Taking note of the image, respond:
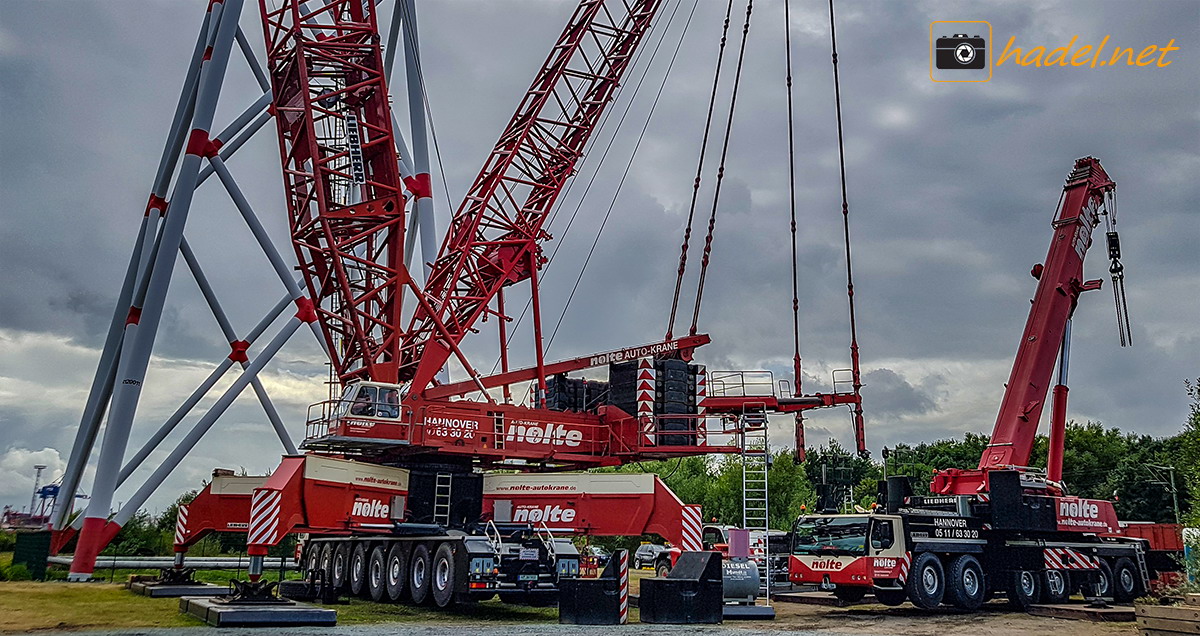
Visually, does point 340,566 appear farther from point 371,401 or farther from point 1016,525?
point 1016,525

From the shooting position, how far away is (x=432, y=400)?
72.4ft

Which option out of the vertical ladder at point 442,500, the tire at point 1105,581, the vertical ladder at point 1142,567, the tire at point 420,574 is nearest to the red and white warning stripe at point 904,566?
the tire at point 1105,581

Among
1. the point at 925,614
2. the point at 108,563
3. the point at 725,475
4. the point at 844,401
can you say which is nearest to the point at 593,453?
the point at 844,401

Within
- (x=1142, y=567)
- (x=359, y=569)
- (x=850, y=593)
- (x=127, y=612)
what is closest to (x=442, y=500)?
(x=359, y=569)

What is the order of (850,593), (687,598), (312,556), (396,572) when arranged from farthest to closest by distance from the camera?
(312,556) → (850,593) → (396,572) → (687,598)

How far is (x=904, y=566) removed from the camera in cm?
1883

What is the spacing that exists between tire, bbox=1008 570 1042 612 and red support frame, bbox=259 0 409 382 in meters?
14.8

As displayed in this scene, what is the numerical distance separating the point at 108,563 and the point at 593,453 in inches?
585

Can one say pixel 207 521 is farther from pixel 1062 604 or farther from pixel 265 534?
pixel 1062 604

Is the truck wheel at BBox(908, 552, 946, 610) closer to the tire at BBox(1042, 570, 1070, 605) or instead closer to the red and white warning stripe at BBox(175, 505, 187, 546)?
the tire at BBox(1042, 570, 1070, 605)

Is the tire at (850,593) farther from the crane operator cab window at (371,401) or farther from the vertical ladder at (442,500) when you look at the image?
the crane operator cab window at (371,401)

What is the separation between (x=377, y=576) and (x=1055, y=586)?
1459 centimetres

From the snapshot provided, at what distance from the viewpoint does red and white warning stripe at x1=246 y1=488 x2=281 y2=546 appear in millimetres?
16766

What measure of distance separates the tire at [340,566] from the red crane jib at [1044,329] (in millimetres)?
13583
